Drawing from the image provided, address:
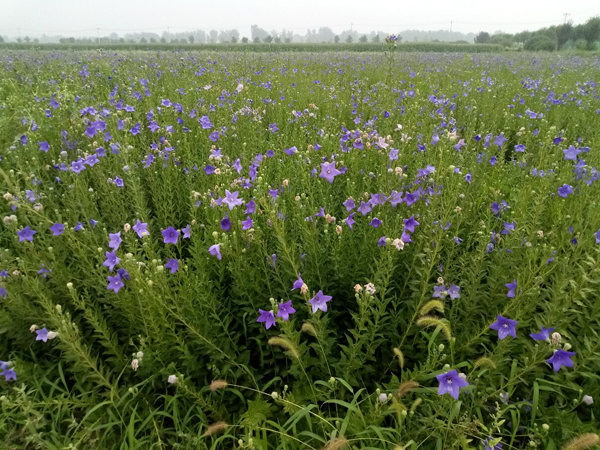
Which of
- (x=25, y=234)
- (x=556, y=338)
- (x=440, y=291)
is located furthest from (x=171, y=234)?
(x=556, y=338)

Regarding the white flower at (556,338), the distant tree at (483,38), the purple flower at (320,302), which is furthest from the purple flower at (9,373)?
the distant tree at (483,38)

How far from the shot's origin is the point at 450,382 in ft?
5.66

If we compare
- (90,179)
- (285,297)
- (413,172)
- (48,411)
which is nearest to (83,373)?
(48,411)

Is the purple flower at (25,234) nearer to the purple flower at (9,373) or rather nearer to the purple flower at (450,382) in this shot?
the purple flower at (9,373)

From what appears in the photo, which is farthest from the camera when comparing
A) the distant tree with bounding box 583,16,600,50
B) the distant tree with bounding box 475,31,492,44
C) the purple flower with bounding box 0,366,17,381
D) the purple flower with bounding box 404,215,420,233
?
the distant tree with bounding box 475,31,492,44

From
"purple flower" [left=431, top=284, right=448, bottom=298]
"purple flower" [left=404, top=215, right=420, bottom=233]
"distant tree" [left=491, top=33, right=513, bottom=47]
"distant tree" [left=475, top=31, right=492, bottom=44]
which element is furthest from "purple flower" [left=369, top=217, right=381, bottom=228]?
"distant tree" [left=475, top=31, right=492, bottom=44]

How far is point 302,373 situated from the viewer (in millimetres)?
2270

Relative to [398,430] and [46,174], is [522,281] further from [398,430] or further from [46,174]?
[46,174]

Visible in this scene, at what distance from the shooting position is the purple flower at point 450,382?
66.6 inches

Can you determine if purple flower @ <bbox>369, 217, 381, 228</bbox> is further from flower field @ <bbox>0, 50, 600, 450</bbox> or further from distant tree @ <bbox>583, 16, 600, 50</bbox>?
distant tree @ <bbox>583, 16, 600, 50</bbox>

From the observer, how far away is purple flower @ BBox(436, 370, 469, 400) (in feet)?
5.55

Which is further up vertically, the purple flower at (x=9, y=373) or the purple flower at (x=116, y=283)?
the purple flower at (x=116, y=283)

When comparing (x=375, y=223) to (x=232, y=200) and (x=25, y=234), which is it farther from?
(x=25, y=234)

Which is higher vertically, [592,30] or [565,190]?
[592,30]
